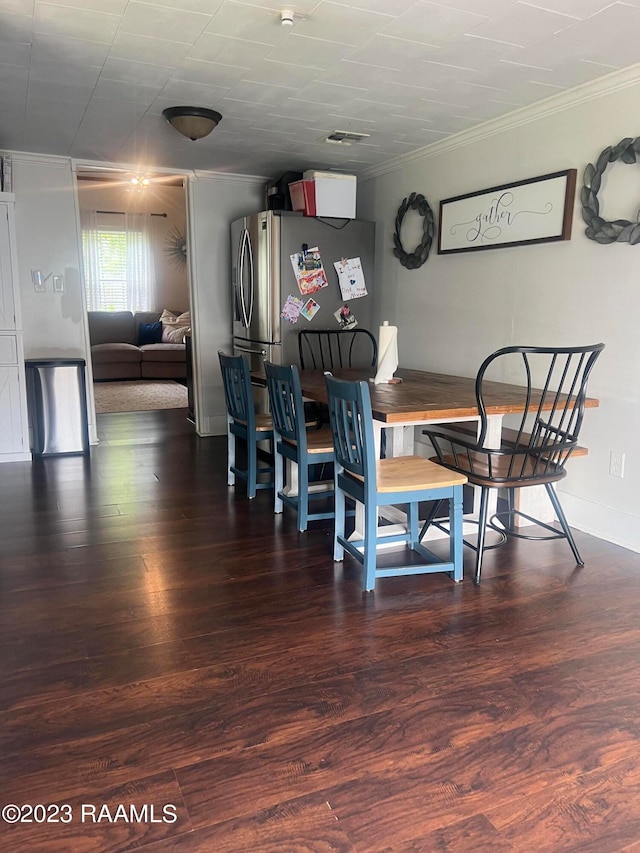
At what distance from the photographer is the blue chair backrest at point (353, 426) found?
233 cm

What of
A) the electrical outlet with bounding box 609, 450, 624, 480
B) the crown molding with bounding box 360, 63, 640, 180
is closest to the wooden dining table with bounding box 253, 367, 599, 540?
the electrical outlet with bounding box 609, 450, 624, 480

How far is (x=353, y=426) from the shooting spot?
8.02 ft

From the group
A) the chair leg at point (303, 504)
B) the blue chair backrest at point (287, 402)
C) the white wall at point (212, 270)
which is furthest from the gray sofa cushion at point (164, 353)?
the chair leg at point (303, 504)

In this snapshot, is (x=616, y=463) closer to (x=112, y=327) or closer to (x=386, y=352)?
(x=386, y=352)

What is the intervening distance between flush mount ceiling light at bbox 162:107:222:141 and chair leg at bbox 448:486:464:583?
7.87ft

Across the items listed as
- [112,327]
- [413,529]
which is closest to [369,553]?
[413,529]

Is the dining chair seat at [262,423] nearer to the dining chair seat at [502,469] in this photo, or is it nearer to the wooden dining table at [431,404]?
the wooden dining table at [431,404]

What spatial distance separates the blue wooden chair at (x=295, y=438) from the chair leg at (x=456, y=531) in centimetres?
74

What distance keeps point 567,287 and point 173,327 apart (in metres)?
6.72

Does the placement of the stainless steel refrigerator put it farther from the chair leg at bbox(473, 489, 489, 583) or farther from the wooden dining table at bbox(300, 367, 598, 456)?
the chair leg at bbox(473, 489, 489, 583)

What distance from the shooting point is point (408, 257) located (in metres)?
4.38

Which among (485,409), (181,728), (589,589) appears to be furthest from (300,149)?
(181,728)

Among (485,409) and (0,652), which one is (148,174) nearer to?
(485,409)

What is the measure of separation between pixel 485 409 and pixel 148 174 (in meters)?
3.51
